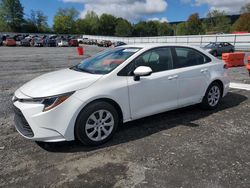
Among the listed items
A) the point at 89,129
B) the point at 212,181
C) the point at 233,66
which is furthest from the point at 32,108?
the point at 233,66

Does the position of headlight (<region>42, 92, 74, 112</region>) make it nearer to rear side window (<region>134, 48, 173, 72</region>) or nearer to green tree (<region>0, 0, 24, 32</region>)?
rear side window (<region>134, 48, 173, 72</region>)

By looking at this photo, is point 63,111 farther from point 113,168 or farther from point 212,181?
point 212,181

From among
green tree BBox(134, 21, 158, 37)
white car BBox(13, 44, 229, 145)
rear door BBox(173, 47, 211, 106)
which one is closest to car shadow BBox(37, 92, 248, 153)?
white car BBox(13, 44, 229, 145)

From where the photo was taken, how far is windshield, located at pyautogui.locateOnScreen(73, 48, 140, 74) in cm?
448

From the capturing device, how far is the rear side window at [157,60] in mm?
4672

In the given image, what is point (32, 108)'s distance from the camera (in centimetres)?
371

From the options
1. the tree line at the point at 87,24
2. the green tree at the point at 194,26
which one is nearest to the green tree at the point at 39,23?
the tree line at the point at 87,24

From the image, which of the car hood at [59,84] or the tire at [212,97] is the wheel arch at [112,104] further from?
the tire at [212,97]

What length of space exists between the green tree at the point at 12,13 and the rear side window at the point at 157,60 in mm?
115464

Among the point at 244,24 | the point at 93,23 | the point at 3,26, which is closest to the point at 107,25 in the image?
the point at 93,23

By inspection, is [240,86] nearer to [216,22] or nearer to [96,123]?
[96,123]

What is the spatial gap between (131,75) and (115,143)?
3.78ft

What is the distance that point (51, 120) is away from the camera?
3.69 metres

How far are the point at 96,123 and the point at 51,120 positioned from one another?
706mm
